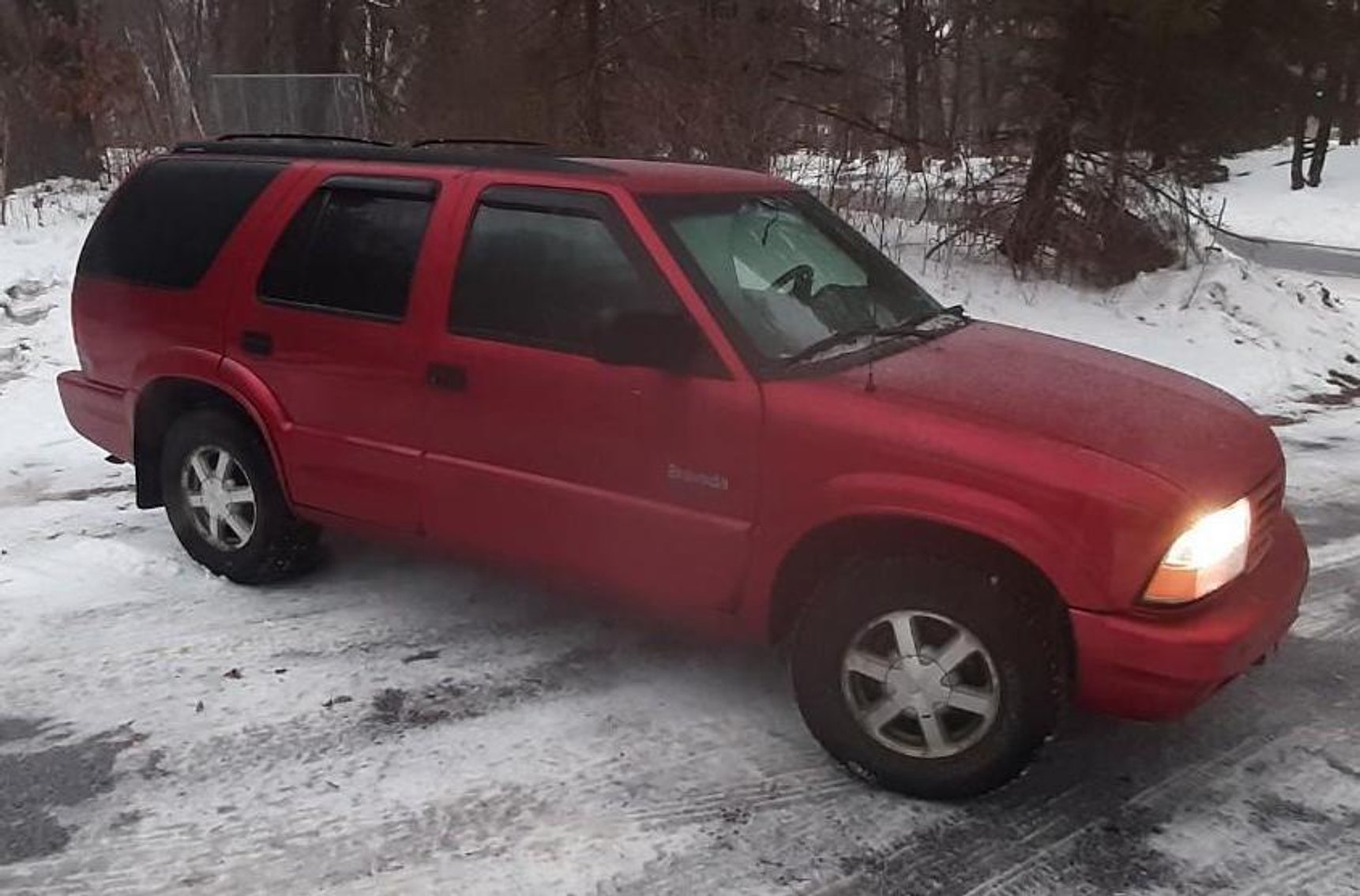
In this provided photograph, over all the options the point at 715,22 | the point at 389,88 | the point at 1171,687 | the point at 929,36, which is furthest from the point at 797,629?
the point at 389,88

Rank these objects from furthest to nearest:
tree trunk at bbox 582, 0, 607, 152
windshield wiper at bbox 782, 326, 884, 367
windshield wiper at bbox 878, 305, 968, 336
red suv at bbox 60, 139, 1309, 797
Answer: tree trunk at bbox 582, 0, 607, 152 → windshield wiper at bbox 878, 305, 968, 336 → windshield wiper at bbox 782, 326, 884, 367 → red suv at bbox 60, 139, 1309, 797

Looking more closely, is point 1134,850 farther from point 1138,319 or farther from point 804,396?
point 1138,319

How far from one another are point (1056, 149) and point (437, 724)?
9381 mm

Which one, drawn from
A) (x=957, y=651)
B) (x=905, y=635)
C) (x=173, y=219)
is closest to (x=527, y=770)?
(x=905, y=635)

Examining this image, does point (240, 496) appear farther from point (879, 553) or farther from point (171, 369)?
point (879, 553)

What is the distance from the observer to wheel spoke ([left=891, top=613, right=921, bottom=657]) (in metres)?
3.49

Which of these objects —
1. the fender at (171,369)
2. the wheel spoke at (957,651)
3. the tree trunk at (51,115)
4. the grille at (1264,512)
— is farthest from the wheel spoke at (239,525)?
the tree trunk at (51,115)

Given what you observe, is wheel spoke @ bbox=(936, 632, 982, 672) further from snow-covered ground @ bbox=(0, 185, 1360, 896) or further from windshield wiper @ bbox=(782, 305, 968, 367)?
windshield wiper @ bbox=(782, 305, 968, 367)

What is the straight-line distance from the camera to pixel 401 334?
4.32 meters

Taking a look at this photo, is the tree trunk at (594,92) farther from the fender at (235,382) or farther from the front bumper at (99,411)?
the fender at (235,382)

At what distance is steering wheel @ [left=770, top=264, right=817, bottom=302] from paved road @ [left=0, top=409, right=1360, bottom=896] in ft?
4.38

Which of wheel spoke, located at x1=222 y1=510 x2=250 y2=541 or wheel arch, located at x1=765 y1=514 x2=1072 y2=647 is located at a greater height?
wheel arch, located at x1=765 y1=514 x2=1072 y2=647

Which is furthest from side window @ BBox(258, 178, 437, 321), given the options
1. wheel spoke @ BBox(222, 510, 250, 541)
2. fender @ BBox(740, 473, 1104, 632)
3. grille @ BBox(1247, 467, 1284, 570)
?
grille @ BBox(1247, 467, 1284, 570)

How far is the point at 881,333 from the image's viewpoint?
4.17 m
